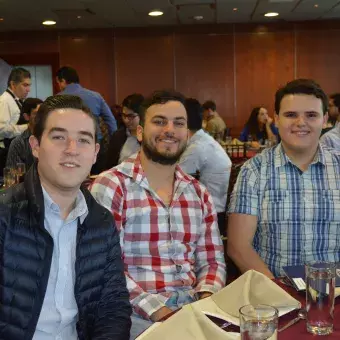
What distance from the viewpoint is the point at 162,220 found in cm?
212

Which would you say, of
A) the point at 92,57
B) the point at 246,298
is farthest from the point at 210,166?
the point at 92,57

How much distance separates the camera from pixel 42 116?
167 centimetres

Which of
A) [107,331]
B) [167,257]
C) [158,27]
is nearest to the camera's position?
[107,331]

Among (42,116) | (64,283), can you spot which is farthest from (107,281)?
(42,116)

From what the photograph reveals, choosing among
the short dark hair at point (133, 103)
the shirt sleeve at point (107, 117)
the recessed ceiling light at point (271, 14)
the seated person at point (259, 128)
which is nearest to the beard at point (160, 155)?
the short dark hair at point (133, 103)

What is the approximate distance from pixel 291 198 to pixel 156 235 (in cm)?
65

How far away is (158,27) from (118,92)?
5.17ft

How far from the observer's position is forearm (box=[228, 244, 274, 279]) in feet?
7.24

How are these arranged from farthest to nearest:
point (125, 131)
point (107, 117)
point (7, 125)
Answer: point (107, 117), point (7, 125), point (125, 131)

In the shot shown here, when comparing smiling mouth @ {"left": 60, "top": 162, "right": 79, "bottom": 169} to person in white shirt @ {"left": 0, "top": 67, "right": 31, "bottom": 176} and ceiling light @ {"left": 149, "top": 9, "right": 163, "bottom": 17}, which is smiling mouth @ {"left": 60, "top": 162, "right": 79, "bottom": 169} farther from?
ceiling light @ {"left": 149, "top": 9, "right": 163, "bottom": 17}

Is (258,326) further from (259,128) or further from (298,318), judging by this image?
(259,128)

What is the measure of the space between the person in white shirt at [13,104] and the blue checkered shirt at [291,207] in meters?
4.08

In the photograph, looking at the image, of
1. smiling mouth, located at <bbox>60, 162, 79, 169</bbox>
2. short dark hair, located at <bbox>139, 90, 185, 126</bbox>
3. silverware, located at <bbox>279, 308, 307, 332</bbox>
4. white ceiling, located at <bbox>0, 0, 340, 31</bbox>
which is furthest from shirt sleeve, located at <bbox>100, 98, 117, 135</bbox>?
silverware, located at <bbox>279, 308, 307, 332</bbox>

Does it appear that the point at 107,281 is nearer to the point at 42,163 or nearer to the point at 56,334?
the point at 56,334
